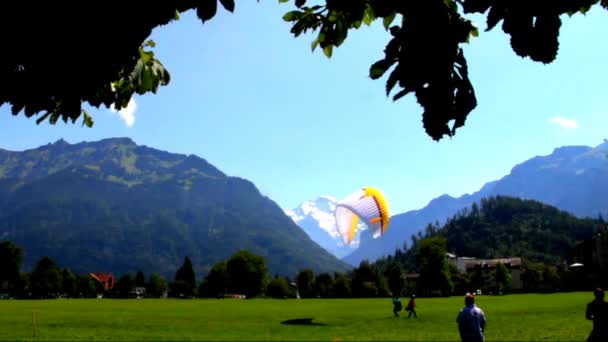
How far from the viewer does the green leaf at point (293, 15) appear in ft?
13.9

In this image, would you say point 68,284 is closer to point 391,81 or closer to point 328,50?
point 328,50

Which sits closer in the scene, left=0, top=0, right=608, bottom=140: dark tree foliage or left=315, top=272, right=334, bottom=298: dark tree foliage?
left=0, top=0, right=608, bottom=140: dark tree foliage

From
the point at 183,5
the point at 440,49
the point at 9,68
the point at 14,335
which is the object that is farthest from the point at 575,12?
the point at 14,335

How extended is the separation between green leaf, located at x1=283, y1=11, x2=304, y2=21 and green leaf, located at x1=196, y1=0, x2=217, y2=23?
1.09 meters

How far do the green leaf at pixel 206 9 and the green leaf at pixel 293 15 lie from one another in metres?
1.09

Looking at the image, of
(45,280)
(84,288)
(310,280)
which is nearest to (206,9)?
(45,280)

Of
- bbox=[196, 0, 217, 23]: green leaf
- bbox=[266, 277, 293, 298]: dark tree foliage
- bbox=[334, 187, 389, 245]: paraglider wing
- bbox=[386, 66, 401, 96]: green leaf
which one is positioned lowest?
bbox=[266, 277, 293, 298]: dark tree foliage

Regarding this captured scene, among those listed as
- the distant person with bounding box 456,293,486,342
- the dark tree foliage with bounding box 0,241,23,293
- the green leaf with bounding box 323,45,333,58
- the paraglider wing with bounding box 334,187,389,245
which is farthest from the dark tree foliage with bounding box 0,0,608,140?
the dark tree foliage with bounding box 0,241,23,293

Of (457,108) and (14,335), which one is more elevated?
(457,108)

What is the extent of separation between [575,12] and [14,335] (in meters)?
29.5

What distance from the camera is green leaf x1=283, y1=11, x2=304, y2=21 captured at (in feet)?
13.9

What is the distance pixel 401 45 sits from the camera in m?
2.94

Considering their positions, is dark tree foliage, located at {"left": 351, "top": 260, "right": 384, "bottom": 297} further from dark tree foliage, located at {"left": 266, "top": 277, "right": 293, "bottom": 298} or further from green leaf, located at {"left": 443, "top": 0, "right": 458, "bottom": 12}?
green leaf, located at {"left": 443, "top": 0, "right": 458, "bottom": 12}

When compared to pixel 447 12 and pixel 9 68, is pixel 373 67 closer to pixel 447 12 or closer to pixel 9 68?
pixel 447 12
